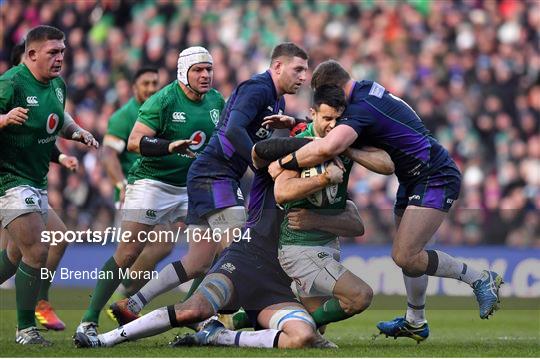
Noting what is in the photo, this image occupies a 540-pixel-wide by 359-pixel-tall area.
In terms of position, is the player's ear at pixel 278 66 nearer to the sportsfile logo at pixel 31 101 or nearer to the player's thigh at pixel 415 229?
the player's thigh at pixel 415 229

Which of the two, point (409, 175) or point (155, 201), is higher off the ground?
point (409, 175)

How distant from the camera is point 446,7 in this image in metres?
21.8

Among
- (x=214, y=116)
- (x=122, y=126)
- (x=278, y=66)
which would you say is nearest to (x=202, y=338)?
(x=278, y=66)

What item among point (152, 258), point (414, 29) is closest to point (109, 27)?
point (414, 29)

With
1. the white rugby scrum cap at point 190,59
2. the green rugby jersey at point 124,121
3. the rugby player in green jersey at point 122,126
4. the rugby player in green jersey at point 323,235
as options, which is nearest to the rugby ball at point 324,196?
the rugby player in green jersey at point 323,235

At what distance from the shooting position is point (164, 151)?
10.1m

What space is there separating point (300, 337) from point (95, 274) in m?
2.33

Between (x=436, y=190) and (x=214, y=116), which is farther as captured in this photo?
(x=214, y=116)

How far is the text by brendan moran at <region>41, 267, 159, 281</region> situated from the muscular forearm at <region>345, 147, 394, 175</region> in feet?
6.73

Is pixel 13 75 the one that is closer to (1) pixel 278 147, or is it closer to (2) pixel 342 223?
(1) pixel 278 147

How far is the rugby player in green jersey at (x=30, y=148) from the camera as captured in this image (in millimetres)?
9641

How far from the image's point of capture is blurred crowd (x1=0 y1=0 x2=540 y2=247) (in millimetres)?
18812

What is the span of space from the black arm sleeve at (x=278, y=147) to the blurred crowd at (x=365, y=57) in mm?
9191

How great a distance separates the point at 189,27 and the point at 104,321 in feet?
32.8
